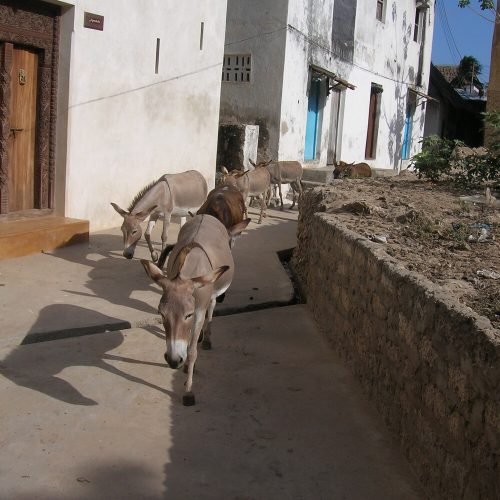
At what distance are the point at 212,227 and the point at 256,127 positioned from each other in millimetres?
9963

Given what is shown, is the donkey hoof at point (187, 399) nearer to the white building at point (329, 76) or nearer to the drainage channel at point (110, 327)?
the drainage channel at point (110, 327)

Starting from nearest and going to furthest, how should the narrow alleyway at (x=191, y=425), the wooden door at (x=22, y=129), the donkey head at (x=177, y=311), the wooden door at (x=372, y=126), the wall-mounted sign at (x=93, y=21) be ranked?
1. the narrow alleyway at (x=191, y=425)
2. the donkey head at (x=177, y=311)
3. the wooden door at (x=22, y=129)
4. the wall-mounted sign at (x=93, y=21)
5. the wooden door at (x=372, y=126)

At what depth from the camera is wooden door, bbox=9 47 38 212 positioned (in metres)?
9.04

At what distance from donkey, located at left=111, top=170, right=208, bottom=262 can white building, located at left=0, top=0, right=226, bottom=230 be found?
1199mm

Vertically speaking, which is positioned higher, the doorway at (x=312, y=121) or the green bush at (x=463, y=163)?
the doorway at (x=312, y=121)

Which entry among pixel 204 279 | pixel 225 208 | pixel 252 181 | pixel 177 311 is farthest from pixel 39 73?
pixel 177 311

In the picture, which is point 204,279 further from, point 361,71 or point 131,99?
point 361,71

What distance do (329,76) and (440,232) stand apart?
12.7 m

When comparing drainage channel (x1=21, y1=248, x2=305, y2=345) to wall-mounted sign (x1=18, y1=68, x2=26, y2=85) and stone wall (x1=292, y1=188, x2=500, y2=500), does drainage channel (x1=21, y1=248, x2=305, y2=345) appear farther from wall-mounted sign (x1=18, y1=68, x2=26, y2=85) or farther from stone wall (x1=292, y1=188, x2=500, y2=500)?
wall-mounted sign (x1=18, y1=68, x2=26, y2=85)

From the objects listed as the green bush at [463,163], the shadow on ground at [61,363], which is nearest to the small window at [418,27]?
the green bush at [463,163]

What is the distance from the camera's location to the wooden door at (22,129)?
9.04 meters

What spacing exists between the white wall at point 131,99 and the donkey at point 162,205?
1149 millimetres

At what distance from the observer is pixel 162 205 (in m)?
9.28

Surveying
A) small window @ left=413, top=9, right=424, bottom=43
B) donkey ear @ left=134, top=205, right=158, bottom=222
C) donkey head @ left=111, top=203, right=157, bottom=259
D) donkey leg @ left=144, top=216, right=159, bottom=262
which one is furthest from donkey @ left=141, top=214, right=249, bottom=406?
small window @ left=413, top=9, right=424, bottom=43
